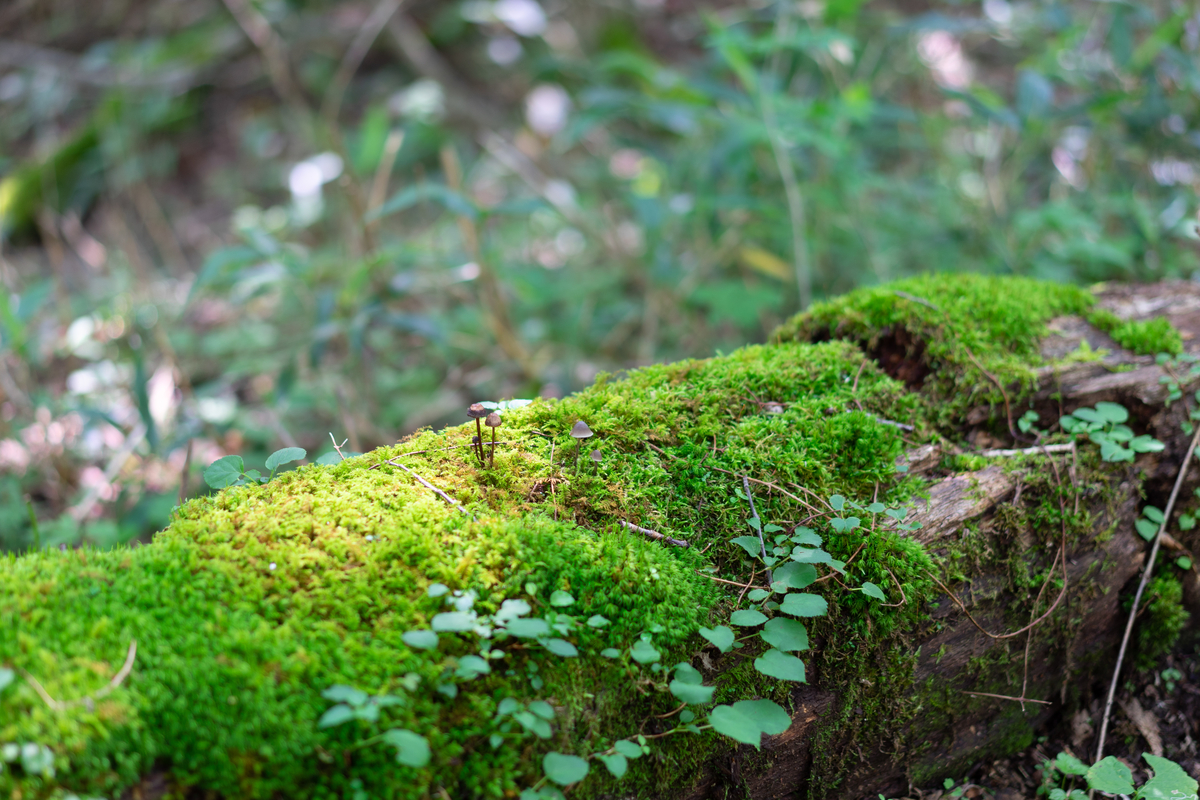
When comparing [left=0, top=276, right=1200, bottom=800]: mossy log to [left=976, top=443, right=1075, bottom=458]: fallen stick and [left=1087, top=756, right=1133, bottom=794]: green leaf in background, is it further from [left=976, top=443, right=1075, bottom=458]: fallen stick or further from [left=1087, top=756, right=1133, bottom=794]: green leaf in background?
[left=1087, top=756, right=1133, bottom=794]: green leaf in background

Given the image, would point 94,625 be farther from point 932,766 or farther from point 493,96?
point 493,96

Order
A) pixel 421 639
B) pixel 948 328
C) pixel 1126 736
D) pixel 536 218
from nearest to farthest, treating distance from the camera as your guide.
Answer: pixel 421 639, pixel 1126 736, pixel 948 328, pixel 536 218

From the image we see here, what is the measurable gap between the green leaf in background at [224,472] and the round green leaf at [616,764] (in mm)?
1011

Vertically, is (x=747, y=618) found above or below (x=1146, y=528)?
above

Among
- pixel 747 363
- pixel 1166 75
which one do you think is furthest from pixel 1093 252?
pixel 747 363

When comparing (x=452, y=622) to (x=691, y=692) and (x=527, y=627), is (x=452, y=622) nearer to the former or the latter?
(x=527, y=627)

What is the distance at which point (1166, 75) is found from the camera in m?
4.45

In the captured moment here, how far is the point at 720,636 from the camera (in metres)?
1.39

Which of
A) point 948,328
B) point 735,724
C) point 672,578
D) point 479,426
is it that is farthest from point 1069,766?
point 479,426

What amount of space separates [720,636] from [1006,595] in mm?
890

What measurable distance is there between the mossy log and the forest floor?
0.23 feet

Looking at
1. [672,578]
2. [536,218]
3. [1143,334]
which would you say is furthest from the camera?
[536,218]

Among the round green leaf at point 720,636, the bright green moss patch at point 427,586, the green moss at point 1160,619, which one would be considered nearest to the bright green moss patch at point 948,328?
the bright green moss patch at point 427,586

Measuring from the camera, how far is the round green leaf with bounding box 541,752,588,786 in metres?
1.20
